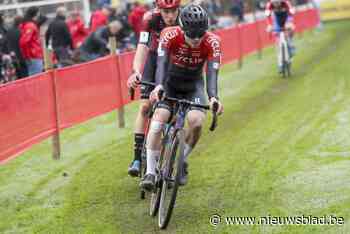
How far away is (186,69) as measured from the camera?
8344 millimetres

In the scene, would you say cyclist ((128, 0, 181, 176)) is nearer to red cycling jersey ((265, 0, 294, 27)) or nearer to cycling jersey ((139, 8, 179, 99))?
cycling jersey ((139, 8, 179, 99))

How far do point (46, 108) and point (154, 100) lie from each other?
4150 millimetres

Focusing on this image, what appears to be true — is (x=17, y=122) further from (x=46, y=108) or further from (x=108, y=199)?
(x=108, y=199)

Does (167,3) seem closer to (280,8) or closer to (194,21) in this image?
(194,21)

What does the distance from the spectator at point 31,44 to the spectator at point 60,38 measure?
238cm

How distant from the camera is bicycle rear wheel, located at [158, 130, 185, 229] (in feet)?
24.5

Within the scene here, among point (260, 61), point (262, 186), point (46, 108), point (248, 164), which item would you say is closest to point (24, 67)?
point (46, 108)

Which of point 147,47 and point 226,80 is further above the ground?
point 147,47

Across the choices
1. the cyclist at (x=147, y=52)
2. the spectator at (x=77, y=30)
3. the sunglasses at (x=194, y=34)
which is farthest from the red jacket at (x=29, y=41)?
the sunglasses at (x=194, y=34)

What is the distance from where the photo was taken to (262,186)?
9219 mm

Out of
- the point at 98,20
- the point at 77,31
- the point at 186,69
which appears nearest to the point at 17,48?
the point at 98,20

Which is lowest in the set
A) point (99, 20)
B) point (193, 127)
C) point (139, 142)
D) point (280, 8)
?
point (99, 20)

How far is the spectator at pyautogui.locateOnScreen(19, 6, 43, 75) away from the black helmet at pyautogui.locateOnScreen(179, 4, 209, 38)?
31.4ft

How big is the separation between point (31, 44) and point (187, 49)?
9.36 m
